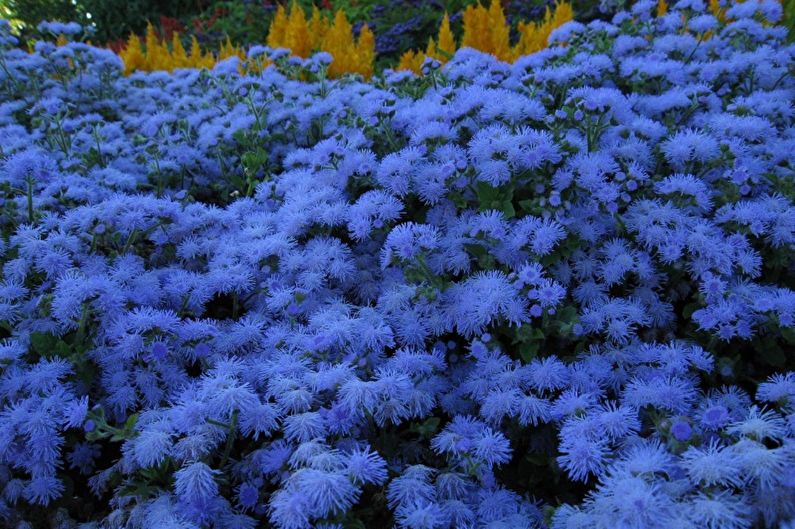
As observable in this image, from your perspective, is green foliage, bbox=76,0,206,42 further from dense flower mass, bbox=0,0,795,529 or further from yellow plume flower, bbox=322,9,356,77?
dense flower mass, bbox=0,0,795,529

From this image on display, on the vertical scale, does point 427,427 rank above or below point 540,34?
below

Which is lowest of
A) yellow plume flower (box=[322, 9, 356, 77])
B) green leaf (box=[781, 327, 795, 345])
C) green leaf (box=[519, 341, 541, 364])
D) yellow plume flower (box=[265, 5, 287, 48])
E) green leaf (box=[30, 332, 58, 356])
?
green leaf (box=[781, 327, 795, 345])

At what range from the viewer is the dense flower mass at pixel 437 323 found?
4.64ft

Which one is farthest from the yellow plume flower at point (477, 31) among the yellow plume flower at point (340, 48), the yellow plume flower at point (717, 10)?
the yellow plume flower at point (717, 10)

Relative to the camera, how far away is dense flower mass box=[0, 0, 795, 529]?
4.64 ft

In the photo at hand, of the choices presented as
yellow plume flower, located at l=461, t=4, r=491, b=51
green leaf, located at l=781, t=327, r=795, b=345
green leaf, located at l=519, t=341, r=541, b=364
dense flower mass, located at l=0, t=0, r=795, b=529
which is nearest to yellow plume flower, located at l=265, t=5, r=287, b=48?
yellow plume flower, located at l=461, t=4, r=491, b=51

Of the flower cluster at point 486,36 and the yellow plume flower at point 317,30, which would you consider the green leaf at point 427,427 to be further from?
the yellow plume flower at point 317,30

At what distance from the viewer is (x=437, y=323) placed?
5.90 feet

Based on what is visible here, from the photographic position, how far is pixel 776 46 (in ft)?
9.77

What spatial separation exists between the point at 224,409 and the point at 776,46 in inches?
112

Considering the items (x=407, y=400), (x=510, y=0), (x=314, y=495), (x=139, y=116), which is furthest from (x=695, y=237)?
(x=510, y=0)

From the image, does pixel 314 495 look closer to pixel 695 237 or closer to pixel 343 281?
pixel 343 281

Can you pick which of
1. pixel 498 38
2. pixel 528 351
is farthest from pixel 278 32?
pixel 528 351

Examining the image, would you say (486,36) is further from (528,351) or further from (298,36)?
(528,351)
